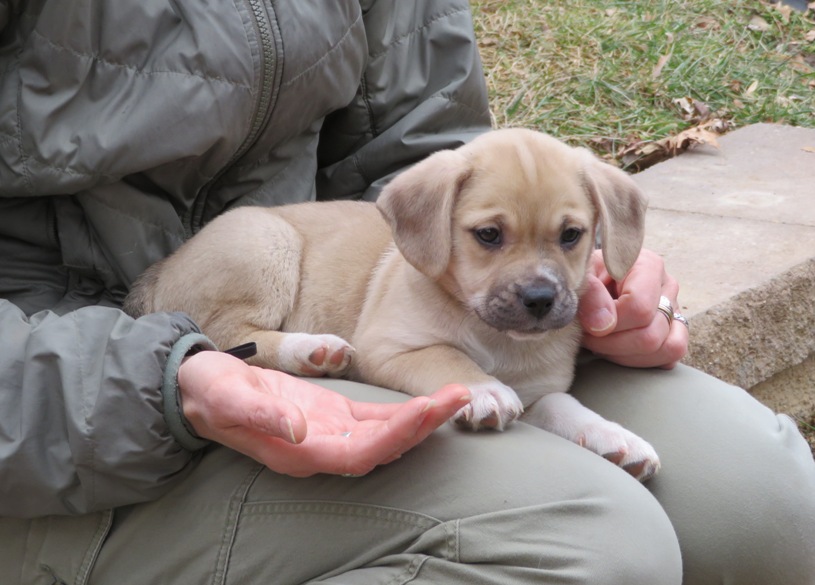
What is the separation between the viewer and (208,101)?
97.3 inches

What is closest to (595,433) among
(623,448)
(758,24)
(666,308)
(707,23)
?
(623,448)

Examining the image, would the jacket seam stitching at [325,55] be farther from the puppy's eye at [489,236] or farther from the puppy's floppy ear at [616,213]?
the puppy's floppy ear at [616,213]

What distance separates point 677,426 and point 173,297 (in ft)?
4.21

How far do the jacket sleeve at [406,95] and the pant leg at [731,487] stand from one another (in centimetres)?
103

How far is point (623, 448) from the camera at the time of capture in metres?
2.31

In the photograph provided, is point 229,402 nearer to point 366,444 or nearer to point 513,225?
point 366,444

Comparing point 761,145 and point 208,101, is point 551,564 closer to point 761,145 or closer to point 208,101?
point 208,101

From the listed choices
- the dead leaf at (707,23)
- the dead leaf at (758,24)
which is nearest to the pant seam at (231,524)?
the dead leaf at (707,23)

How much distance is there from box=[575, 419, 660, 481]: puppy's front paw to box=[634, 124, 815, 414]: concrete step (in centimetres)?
114

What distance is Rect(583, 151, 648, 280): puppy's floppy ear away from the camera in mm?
2590

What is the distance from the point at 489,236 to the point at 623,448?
592 mm

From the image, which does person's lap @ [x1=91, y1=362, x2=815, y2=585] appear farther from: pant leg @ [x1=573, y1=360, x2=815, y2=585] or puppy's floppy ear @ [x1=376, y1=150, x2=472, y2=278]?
puppy's floppy ear @ [x1=376, y1=150, x2=472, y2=278]

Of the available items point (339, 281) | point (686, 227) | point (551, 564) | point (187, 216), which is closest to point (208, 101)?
point (187, 216)

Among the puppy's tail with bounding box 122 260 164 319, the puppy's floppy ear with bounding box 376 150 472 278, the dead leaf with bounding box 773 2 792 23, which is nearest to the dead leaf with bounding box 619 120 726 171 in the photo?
the dead leaf with bounding box 773 2 792 23
